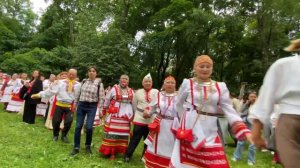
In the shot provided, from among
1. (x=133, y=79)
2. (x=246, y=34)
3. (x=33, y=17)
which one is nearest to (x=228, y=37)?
(x=246, y=34)

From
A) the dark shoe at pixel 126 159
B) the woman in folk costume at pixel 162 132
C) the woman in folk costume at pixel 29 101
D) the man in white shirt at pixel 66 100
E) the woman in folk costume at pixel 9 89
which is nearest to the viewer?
the woman in folk costume at pixel 162 132

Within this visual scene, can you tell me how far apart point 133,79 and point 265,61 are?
29.5 feet

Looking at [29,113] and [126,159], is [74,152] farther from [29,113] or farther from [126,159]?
[29,113]

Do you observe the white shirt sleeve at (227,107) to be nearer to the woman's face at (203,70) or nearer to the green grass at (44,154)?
the woman's face at (203,70)

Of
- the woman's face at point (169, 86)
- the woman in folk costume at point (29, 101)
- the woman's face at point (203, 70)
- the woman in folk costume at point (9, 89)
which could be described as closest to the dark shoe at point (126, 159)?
the woman's face at point (169, 86)

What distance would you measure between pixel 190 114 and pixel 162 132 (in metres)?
2.12

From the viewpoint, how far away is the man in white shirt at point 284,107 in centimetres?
254

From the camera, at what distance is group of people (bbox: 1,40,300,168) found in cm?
268

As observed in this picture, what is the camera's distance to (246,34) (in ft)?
96.0

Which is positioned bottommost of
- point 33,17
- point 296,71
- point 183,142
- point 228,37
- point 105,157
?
point 105,157

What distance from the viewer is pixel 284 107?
266 cm

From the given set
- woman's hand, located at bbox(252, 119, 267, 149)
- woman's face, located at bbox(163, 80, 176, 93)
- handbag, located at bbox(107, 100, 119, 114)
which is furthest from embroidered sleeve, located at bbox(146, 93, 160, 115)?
woman's hand, located at bbox(252, 119, 267, 149)

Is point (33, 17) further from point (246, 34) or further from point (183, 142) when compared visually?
point (183, 142)

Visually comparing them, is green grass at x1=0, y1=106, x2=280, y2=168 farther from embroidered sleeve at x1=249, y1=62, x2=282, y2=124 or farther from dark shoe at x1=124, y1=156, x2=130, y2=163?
embroidered sleeve at x1=249, y1=62, x2=282, y2=124
